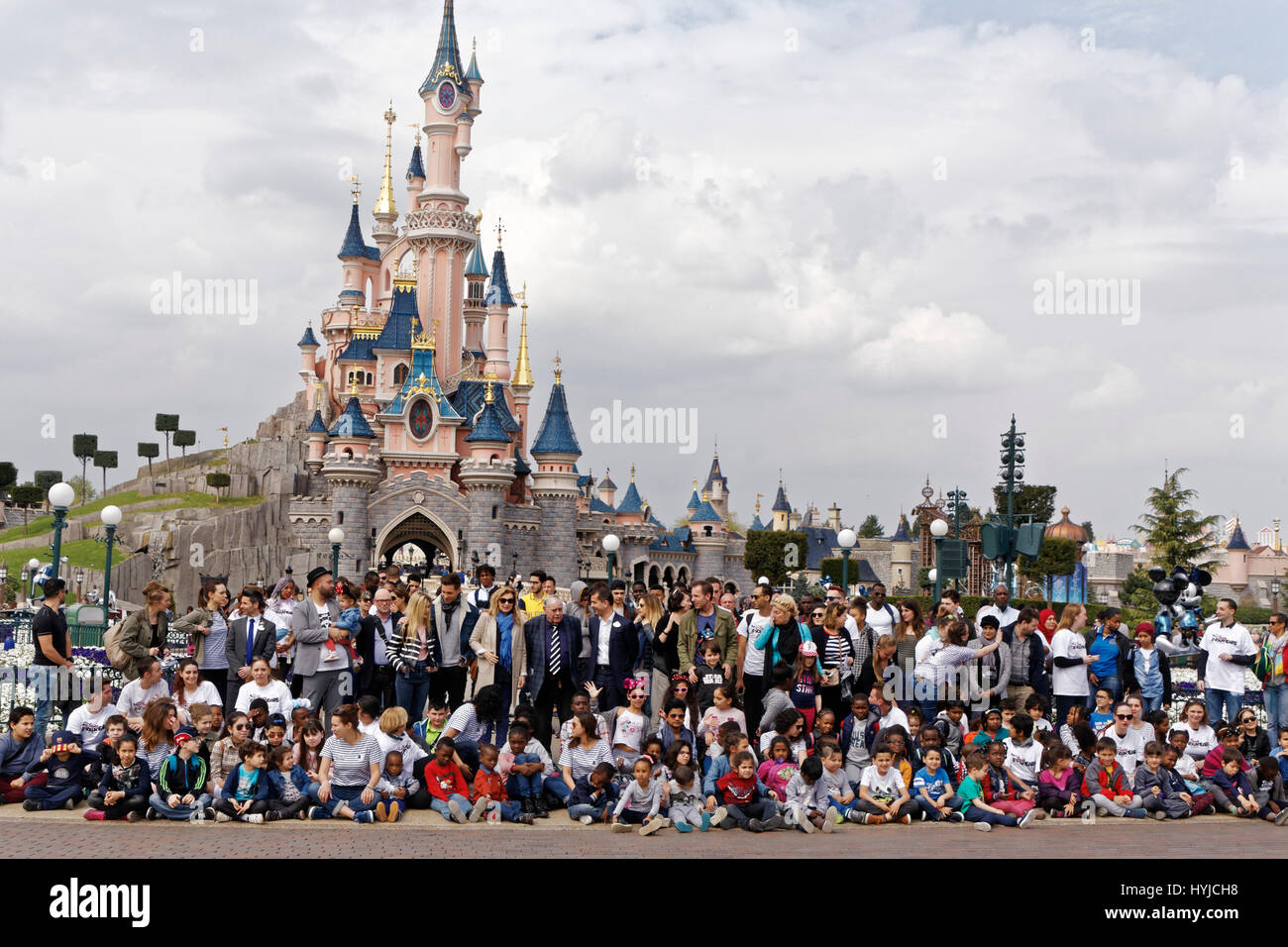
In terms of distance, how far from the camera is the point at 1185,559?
3897cm

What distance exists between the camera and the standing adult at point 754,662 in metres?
10.6

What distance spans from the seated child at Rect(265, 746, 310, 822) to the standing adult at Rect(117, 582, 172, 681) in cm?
157

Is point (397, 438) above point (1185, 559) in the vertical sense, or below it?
above

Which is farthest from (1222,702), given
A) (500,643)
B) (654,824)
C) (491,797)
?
(491,797)

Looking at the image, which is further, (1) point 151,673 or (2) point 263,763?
(1) point 151,673

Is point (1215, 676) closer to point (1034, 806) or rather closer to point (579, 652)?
point (1034, 806)

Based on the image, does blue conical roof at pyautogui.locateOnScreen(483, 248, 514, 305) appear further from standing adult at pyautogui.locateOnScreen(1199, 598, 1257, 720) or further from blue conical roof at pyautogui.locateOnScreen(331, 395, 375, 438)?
→ standing adult at pyautogui.locateOnScreen(1199, 598, 1257, 720)

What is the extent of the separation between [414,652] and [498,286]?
51.5 meters

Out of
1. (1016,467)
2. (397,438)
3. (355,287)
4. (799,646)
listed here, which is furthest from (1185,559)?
(355,287)

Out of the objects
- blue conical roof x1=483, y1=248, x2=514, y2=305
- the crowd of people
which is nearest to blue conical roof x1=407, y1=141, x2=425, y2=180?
blue conical roof x1=483, y1=248, x2=514, y2=305

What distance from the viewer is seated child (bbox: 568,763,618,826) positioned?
9.09 meters

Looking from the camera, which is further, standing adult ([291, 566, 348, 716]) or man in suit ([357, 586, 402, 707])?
man in suit ([357, 586, 402, 707])

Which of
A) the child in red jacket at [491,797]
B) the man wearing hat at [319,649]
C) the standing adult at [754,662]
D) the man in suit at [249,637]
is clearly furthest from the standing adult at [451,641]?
the standing adult at [754,662]
